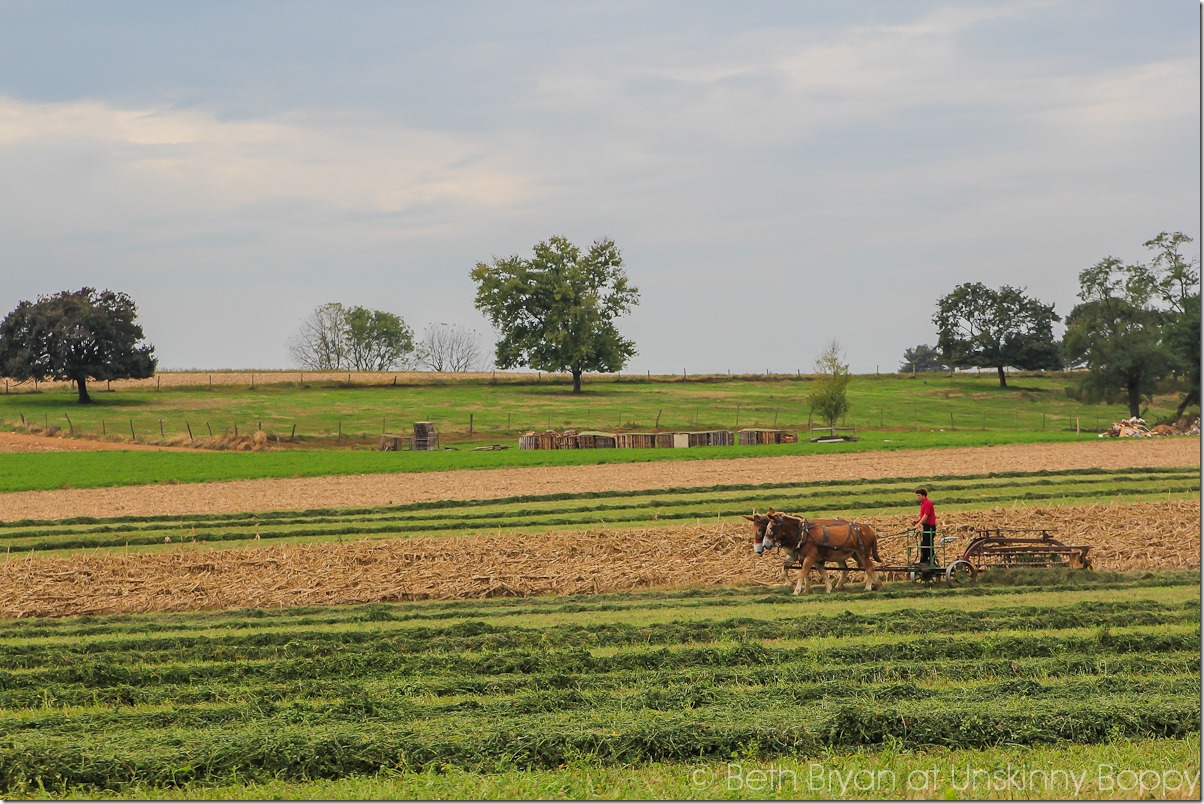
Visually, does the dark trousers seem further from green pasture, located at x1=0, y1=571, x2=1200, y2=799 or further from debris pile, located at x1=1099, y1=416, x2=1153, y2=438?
debris pile, located at x1=1099, y1=416, x2=1153, y2=438

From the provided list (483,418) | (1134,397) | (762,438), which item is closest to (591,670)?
(762,438)

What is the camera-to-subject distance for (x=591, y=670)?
1662cm

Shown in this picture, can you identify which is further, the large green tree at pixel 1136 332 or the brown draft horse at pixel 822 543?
the large green tree at pixel 1136 332

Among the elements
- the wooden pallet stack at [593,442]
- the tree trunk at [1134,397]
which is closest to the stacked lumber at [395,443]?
the wooden pallet stack at [593,442]

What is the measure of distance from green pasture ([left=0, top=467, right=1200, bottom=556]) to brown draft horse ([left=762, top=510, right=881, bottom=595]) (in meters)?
9.17

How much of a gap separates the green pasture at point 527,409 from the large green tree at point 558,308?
3725 mm

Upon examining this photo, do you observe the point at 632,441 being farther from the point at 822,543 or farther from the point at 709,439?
the point at 822,543

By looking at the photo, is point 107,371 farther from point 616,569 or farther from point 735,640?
point 735,640

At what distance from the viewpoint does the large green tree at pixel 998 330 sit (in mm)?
125875

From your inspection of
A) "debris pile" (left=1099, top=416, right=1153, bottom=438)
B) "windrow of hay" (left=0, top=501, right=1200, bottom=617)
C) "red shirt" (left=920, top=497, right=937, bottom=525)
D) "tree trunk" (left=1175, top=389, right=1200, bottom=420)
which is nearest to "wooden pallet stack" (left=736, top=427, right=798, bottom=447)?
"debris pile" (left=1099, top=416, right=1153, bottom=438)

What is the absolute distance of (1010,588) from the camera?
2361cm

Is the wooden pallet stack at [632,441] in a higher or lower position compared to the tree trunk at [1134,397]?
lower

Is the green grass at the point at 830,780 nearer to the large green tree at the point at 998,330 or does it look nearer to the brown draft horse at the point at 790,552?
the brown draft horse at the point at 790,552

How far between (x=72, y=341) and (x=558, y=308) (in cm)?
4279
